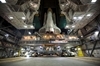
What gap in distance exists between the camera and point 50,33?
26438 millimetres

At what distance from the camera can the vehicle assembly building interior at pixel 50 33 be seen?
11609 millimetres

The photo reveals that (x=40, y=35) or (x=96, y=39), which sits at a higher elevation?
(x=40, y=35)

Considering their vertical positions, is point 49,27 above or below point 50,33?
above

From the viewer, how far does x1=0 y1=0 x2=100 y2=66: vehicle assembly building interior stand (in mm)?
11609

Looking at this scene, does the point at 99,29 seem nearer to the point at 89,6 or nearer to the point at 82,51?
the point at 89,6

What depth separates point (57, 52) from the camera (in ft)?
107

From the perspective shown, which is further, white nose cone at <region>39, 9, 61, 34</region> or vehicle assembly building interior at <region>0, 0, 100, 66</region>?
white nose cone at <region>39, 9, 61, 34</region>

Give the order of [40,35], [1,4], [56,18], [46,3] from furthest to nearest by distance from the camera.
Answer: [56,18], [46,3], [40,35], [1,4]

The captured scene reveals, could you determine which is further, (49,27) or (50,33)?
(49,27)

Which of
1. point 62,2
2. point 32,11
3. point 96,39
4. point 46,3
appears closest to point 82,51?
point 96,39

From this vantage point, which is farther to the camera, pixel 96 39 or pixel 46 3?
pixel 46 3

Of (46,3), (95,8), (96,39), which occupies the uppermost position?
(46,3)

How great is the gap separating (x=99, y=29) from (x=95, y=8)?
14.4 feet

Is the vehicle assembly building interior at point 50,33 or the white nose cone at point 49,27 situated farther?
the white nose cone at point 49,27
